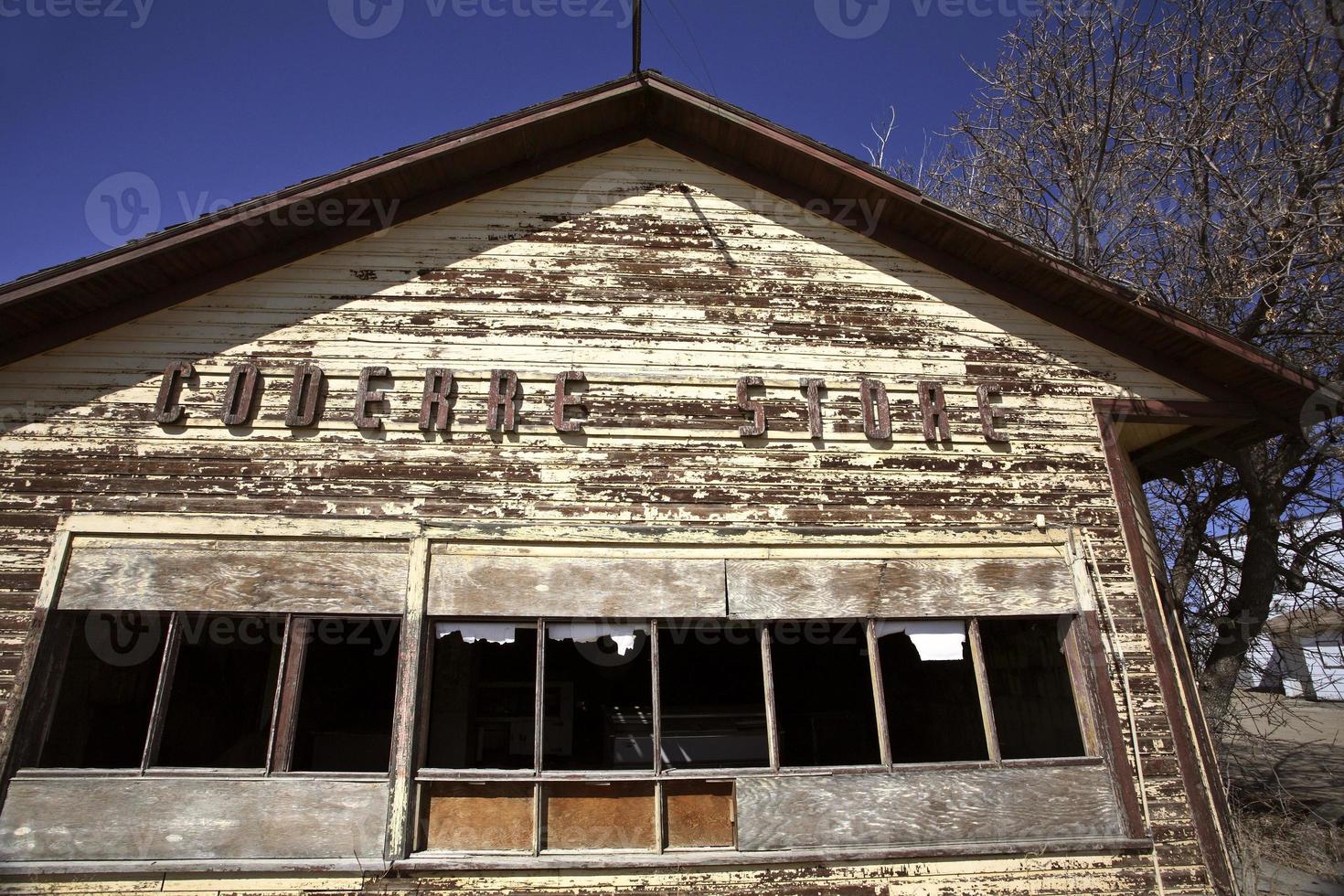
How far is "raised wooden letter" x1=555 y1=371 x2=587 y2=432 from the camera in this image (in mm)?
7152

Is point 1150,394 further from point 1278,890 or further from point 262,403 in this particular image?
point 262,403

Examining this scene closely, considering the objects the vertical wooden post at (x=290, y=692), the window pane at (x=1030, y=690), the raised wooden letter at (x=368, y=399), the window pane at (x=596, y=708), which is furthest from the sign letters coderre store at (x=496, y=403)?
the window pane at (x=596, y=708)

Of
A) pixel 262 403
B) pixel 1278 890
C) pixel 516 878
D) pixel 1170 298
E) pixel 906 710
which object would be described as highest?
pixel 1170 298

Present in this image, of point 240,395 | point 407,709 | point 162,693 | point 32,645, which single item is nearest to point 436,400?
point 240,395

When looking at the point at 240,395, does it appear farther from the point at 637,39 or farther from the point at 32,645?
the point at 637,39

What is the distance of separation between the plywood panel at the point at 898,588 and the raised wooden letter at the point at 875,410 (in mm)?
1213

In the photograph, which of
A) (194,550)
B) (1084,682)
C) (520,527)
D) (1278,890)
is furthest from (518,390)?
(1278,890)

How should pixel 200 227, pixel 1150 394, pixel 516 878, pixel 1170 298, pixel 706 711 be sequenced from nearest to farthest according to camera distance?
1. pixel 516 878
2. pixel 200 227
3. pixel 1150 394
4. pixel 706 711
5. pixel 1170 298

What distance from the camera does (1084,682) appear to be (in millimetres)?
6945

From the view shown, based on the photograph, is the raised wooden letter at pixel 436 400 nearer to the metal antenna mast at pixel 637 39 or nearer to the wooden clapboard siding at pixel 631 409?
the wooden clapboard siding at pixel 631 409

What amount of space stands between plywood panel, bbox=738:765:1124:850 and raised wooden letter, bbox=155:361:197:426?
5.80 m

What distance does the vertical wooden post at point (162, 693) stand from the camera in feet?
20.1

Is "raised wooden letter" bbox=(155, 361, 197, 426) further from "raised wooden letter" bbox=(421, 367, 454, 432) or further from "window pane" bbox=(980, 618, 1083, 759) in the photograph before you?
"window pane" bbox=(980, 618, 1083, 759)

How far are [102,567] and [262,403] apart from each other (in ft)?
6.00
